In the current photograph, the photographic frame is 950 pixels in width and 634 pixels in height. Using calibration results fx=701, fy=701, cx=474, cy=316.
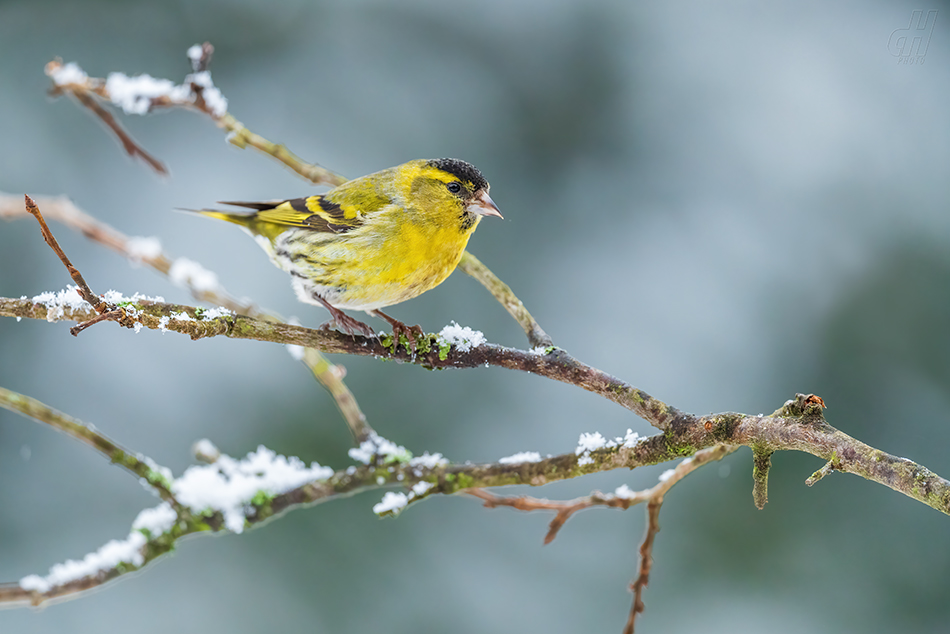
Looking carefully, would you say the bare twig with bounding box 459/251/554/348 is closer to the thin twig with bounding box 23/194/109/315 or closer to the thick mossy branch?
the thick mossy branch

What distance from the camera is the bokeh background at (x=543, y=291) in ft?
7.44

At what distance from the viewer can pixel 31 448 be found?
2564mm

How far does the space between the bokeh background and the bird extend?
79cm

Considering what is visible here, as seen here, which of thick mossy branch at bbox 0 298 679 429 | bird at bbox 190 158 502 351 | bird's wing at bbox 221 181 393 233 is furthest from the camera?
bird's wing at bbox 221 181 393 233

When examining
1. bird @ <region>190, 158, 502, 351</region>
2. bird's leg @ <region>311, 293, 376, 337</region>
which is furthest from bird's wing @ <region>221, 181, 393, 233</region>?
bird's leg @ <region>311, 293, 376, 337</region>

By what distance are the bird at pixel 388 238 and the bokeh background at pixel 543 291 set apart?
0.79 meters

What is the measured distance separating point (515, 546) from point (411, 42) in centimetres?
206

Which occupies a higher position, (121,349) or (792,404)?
(121,349)

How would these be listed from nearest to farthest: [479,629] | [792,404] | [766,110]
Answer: [792,404]
[479,629]
[766,110]

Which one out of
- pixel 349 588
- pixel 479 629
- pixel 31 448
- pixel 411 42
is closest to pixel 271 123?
pixel 411 42

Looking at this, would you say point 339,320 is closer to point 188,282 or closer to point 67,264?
point 188,282

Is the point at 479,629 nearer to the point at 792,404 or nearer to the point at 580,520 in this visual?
the point at 580,520

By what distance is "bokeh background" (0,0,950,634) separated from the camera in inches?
89.3

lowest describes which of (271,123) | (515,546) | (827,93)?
(515,546)
